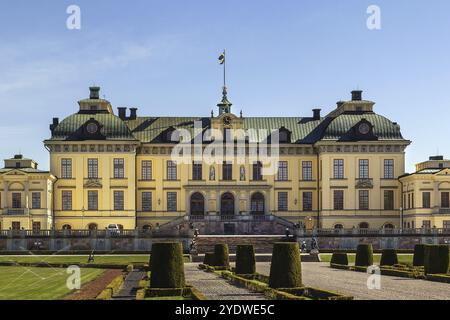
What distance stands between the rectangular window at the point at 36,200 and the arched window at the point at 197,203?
1200 centimetres

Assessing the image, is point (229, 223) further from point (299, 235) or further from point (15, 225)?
point (15, 225)

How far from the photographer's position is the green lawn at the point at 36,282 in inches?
1125

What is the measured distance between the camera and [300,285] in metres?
29.5

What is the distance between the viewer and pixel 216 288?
31.5m

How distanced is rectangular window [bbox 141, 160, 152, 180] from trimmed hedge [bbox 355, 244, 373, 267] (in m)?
28.7

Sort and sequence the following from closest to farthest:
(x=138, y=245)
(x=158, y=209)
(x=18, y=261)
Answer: (x=18, y=261) < (x=138, y=245) < (x=158, y=209)

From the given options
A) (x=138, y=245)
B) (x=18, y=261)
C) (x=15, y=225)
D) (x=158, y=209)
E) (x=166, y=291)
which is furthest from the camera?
(x=158, y=209)

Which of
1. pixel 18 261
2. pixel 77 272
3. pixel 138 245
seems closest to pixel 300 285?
pixel 77 272

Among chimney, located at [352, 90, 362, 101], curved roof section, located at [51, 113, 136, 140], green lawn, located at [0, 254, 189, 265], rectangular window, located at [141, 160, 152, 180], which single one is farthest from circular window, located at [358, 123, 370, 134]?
green lawn, located at [0, 254, 189, 265]

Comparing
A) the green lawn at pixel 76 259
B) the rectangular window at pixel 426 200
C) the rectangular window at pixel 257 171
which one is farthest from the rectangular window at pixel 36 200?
the rectangular window at pixel 426 200

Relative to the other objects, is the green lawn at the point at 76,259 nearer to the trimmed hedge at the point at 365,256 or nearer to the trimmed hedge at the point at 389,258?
the trimmed hedge at the point at 365,256

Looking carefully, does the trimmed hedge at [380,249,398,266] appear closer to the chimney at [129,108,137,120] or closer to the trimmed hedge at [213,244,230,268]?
the trimmed hedge at [213,244,230,268]

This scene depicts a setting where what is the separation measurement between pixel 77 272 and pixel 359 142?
34.0m

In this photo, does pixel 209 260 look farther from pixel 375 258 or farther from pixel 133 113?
pixel 133 113
